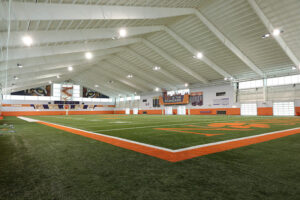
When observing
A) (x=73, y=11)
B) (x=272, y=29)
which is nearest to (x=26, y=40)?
(x=73, y=11)

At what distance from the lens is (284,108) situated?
69.2 feet

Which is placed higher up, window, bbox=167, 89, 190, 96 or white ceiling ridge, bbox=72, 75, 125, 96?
white ceiling ridge, bbox=72, 75, 125, 96

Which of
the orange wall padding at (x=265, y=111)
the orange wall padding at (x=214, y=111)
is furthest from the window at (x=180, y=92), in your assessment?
the orange wall padding at (x=265, y=111)

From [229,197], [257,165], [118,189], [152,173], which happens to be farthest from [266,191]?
[118,189]

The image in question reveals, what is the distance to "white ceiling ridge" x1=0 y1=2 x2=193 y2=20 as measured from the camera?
7223 millimetres

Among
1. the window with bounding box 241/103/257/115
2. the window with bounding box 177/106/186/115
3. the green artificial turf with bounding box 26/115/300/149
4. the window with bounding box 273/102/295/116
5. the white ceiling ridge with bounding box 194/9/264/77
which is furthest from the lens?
the window with bounding box 177/106/186/115

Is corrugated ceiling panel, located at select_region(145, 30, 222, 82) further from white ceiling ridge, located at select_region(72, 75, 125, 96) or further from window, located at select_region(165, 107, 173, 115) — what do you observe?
white ceiling ridge, located at select_region(72, 75, 125, 96)

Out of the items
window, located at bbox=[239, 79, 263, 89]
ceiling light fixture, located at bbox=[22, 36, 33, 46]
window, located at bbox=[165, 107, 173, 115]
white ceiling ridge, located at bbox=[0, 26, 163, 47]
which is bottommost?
window, located at bbox=[165, 107, 173, 115]

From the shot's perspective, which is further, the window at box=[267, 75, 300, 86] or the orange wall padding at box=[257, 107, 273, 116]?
the orange wall padding at box=[257, 107, 273, 116]

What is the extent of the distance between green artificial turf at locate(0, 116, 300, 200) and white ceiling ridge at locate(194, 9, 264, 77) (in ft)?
47.7

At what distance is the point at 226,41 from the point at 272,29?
366cm

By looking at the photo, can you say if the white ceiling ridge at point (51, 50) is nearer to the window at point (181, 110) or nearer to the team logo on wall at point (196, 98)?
the team logo on wall at point (196, 98)

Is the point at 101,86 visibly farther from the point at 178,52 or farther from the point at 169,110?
the point at 178,52

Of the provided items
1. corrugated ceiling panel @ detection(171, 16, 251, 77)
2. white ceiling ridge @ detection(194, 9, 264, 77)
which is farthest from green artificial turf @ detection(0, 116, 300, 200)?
corrugated ceiling panel @ detection(171, 16, 251, 77)
